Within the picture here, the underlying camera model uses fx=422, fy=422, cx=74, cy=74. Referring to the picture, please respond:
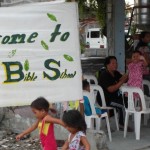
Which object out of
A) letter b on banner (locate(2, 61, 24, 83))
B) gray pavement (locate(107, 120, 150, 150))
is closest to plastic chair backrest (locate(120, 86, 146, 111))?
gray pavement (locate(107, 120, 150, 150))

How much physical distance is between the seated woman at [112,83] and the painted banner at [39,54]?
6.39 ft

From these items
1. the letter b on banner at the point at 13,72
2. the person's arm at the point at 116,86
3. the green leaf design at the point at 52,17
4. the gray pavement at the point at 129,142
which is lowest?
the gray pavement at the point at 129,142

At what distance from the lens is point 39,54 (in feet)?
14.9

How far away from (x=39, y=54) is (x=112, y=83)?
7.48 feet

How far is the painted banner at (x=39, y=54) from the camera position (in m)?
4.47

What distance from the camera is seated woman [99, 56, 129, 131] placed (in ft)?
21.5

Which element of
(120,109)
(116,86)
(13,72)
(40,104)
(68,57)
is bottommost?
(120,109)

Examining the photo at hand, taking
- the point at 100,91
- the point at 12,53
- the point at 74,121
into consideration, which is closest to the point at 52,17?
the point at 12,53

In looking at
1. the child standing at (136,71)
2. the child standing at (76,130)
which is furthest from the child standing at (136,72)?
the child standing at (76,130)

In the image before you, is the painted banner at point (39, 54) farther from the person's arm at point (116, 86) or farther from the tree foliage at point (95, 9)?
the tree foliage at point (95, 9)

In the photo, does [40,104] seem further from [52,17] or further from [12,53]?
[52,17]

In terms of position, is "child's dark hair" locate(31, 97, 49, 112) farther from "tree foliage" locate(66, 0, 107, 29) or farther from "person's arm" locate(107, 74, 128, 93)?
"tree foliage" locate(66, 0, 107, 29)

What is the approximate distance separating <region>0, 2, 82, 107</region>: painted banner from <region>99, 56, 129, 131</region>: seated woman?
1946mm

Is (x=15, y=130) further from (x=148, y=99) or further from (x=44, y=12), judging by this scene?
(x=44, y=12)
